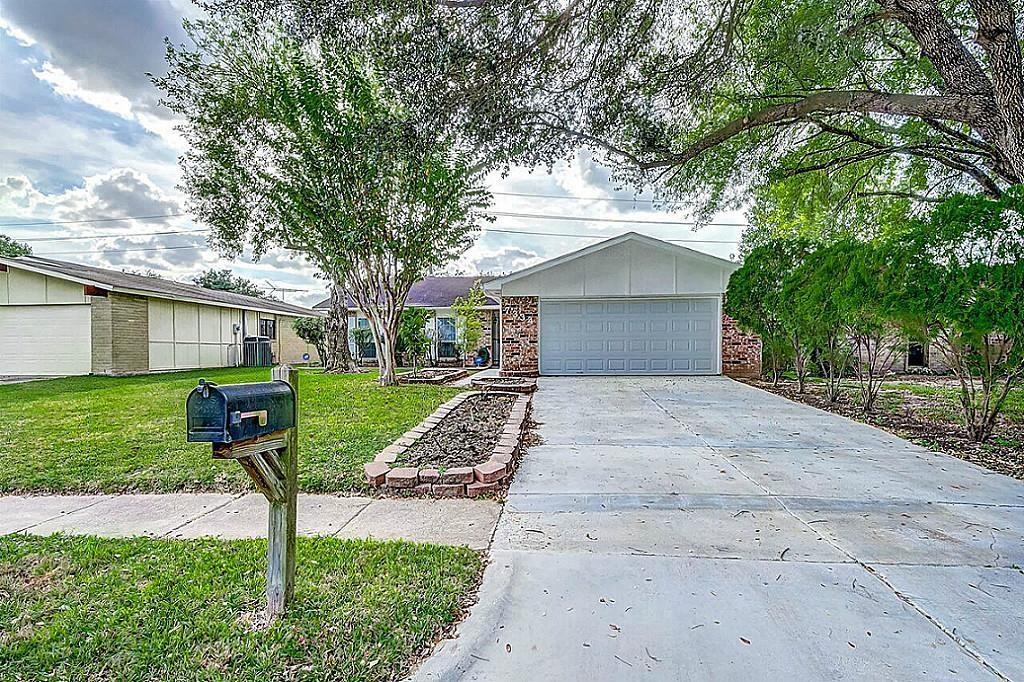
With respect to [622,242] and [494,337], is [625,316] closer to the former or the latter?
[622,242]

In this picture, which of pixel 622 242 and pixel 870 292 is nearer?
pixel 870 292

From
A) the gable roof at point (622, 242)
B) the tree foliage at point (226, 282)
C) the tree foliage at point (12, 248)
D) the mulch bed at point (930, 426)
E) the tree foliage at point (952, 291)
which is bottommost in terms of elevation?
the mulch bed at point (930, 426)

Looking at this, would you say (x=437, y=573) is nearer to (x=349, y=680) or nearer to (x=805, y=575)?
(x=349, y=680)

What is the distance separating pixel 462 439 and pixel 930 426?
5.88 meters

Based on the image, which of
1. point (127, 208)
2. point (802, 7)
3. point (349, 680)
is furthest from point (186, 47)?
point (127, 208)

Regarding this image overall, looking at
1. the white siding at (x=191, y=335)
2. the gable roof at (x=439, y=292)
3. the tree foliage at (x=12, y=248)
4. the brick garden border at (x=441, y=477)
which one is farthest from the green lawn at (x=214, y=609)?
the tree foliage at (x=12, y=248)

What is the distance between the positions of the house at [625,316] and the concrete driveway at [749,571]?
8927mm

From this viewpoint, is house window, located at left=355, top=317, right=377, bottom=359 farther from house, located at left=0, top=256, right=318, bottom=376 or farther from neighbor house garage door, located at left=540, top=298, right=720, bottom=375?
neighbor house garage door, located at left=540, top=298, right=720, bottom=375

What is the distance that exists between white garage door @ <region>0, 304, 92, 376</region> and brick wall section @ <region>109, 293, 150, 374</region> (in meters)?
0.72

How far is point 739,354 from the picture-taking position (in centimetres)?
1416

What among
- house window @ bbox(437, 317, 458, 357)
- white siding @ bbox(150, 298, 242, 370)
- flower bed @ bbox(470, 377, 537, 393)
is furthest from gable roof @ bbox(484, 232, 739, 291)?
white siding @ bbox(150, 298, 242, 370)

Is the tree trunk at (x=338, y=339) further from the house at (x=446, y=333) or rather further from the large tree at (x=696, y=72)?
the large tree at (x=696, y=72)

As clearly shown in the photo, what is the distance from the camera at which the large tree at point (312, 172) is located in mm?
9930

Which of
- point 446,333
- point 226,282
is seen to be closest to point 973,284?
point 446,333
